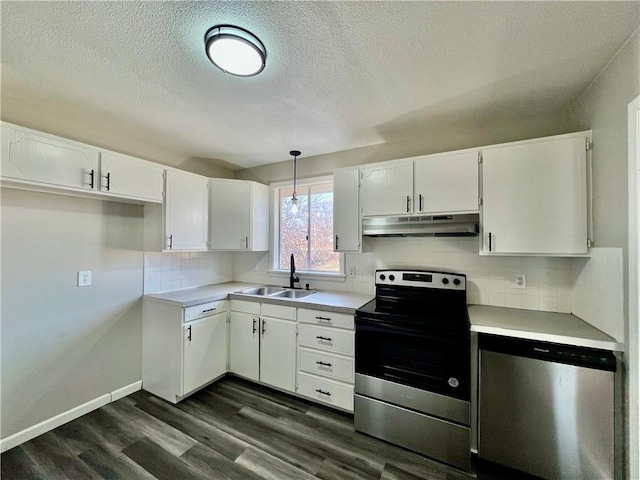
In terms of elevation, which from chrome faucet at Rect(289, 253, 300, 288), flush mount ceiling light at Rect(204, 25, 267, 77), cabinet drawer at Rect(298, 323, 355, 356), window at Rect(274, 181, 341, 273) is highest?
flush mount ceiling light at Rect(204, 25, 267, 77)

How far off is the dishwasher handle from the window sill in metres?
1.48

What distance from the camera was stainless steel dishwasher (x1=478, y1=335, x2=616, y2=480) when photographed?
4.74 feet

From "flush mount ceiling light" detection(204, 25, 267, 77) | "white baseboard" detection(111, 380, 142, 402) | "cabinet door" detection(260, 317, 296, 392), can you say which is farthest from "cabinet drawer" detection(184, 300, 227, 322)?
"flush mount ceiling light" detection(204, 25, 267, 77)

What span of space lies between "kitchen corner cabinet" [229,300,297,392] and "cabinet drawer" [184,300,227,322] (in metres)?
0.11

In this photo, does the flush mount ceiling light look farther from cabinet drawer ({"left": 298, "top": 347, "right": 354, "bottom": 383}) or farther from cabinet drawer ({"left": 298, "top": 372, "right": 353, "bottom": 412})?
cabinet drawer ({"left": 298, "top": 372, "right": 353, "bottom": 412})

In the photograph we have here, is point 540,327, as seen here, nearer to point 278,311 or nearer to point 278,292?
point 278,311

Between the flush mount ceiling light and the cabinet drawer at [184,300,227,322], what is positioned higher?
the flush mount ceiling light

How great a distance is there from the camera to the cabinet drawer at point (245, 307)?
2.68m

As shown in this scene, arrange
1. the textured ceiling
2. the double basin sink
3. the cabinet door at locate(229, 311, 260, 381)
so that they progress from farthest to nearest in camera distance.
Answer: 1. the double basin sink
2. the cabinet door at locate(229, 311, 260, 381)
3. the textured ceiling

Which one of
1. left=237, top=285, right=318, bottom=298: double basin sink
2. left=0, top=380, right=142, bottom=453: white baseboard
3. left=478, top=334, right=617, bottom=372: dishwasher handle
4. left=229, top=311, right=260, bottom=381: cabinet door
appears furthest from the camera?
left=237, top=285, right=318, bottom=298: double basin sink

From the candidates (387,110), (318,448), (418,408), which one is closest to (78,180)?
(387,110)

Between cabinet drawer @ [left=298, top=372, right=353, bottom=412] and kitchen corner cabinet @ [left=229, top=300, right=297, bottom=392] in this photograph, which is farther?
kitchen corner cabinet @ [left=229, top=300, right=297, bottom=392]

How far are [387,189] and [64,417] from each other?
331 centimetres

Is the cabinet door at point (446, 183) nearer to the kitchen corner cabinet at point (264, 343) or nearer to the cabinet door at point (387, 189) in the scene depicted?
the cabinet door at point (387, 189)
